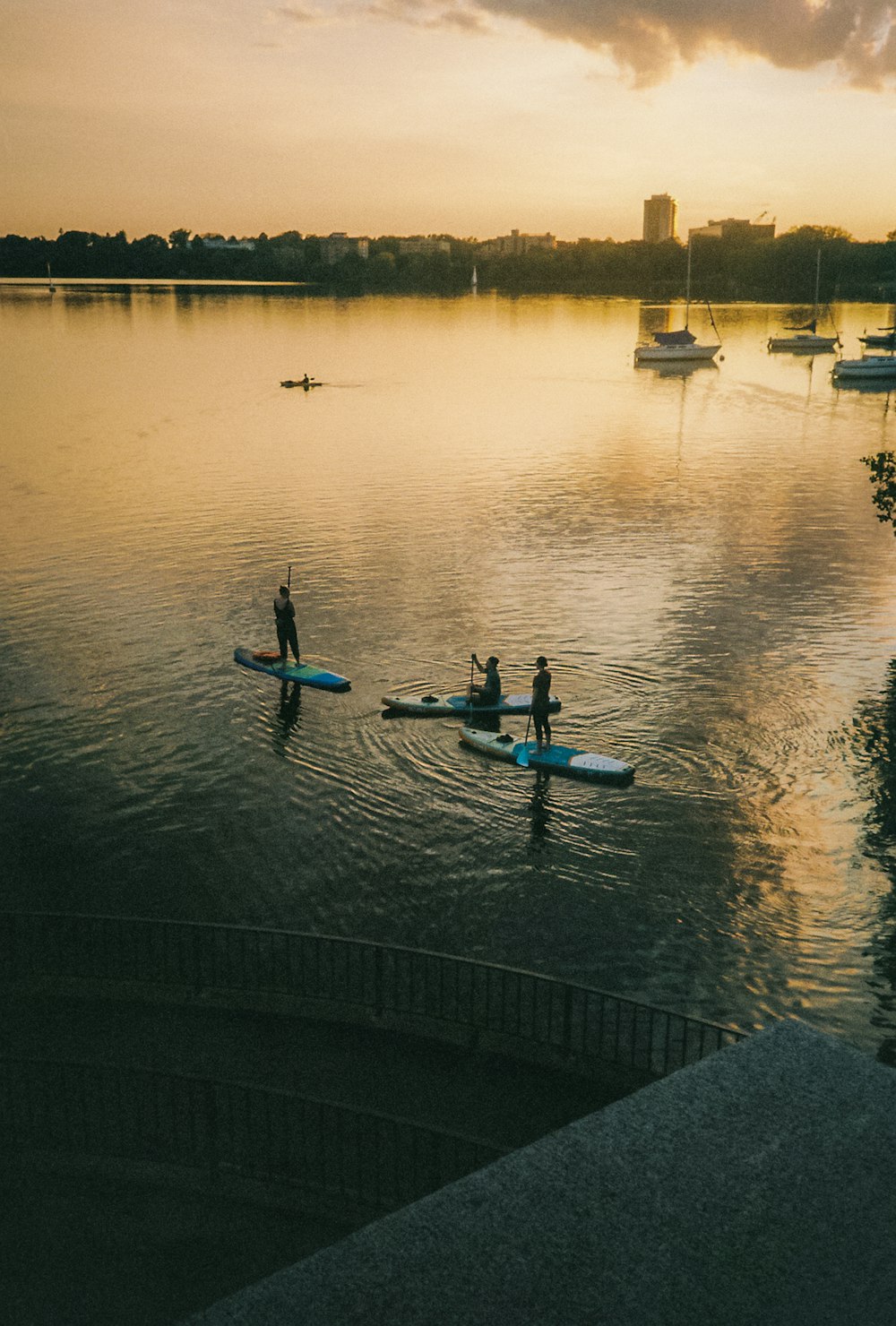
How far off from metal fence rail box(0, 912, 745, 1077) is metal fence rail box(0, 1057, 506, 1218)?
5.77ft

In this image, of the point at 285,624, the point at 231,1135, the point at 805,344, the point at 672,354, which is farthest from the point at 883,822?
the point at 805,344

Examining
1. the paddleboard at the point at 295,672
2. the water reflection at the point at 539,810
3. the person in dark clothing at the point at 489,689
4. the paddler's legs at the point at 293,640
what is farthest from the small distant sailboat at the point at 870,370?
the water reflection at the point at 539,810

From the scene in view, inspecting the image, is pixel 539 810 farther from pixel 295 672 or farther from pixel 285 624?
pixel 285 624

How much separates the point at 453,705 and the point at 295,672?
16.0 feet

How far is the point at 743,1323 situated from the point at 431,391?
95.8m

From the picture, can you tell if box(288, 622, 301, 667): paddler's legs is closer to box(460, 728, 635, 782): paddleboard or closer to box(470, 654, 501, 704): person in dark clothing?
box(470, 654, 501, 704): person in dark clothing

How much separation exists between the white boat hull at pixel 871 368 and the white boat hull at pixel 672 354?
19998mm

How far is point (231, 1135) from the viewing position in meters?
12.2

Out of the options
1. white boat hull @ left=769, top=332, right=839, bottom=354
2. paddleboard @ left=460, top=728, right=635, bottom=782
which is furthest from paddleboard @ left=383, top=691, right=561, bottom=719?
white boat hull @ left=769, top=332, right=839, bottom=354

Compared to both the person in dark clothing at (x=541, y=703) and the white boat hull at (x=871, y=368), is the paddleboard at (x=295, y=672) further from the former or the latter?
the white boat hull at (x=871, y=368)

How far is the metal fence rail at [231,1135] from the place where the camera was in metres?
11.5

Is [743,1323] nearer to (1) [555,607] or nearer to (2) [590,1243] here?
(2) [590,1243]

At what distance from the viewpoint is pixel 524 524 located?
48.2 m

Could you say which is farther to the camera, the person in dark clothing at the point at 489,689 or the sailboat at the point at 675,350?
the sailboat at the point at 675,350
